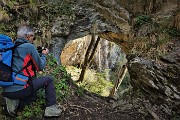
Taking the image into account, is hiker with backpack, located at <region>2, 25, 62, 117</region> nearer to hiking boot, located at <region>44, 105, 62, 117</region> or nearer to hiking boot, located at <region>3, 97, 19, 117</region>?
hiking boot, located at <region>3, 97, 19, 117</region>

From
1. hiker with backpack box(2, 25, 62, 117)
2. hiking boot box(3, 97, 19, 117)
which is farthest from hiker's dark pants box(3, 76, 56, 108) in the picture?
hiking boot box(3, 97, 19, 117)

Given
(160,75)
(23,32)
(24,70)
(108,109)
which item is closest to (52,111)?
(24,70)

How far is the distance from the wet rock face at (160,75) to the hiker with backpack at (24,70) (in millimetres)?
2903

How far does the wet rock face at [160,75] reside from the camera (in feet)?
21.8

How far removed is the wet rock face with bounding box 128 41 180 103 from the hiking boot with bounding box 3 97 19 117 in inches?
136

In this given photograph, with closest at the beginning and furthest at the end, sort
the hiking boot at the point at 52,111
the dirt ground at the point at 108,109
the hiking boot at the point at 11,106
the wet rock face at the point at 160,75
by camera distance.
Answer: the hiking boot at the point at 11,106
the hiking boot at the point at 52,111
the dirt ground at the point at 108,109
the wet rock face at the point at 160,75

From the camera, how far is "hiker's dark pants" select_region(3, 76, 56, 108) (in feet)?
16.1

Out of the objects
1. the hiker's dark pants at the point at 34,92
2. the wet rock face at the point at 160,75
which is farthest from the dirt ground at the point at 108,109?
the hiker's dark pants at the point at 34,92

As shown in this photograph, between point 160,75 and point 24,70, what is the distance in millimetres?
3703

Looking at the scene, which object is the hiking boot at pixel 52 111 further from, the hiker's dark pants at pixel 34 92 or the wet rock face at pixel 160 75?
the wet rock face at pixel 160 75

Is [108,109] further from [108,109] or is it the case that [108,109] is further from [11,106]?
[11,106]

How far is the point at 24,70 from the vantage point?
477 centimetres

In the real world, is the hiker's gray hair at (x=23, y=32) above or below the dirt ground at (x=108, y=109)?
above

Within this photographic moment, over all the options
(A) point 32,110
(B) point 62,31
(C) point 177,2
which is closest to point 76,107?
(A) point 32,110
